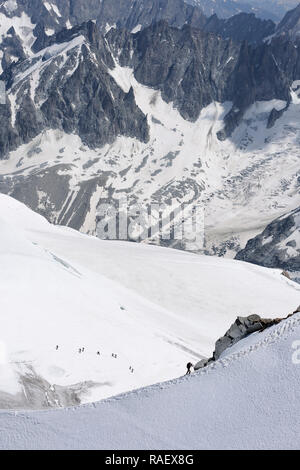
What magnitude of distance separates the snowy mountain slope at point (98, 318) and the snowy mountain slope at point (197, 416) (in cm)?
1461

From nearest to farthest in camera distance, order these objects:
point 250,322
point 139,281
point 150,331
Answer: point 250,322
point 150,331
point 139,281

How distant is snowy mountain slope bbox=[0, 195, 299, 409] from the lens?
45.3 metres

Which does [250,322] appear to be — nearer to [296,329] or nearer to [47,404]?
[296,329]

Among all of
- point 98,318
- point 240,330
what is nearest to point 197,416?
point 240,330

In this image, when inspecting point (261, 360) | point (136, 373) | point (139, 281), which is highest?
point (261, 360)

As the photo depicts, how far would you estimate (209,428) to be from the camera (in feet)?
74.6

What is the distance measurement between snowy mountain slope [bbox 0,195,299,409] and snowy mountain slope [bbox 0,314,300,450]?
1461cm

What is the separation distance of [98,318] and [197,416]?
37.9 metres

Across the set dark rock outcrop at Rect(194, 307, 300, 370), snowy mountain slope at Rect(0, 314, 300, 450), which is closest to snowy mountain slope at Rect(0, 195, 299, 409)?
dark rock outcrop at Rect(194, 307, 300, 370)

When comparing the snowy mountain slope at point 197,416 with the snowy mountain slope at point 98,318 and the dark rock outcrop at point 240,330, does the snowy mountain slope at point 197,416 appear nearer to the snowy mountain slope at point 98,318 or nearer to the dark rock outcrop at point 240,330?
the dark rock outcrop at point 240,330

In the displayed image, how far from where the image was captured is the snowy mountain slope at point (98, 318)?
149ft

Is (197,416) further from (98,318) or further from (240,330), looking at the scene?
(98,318)
